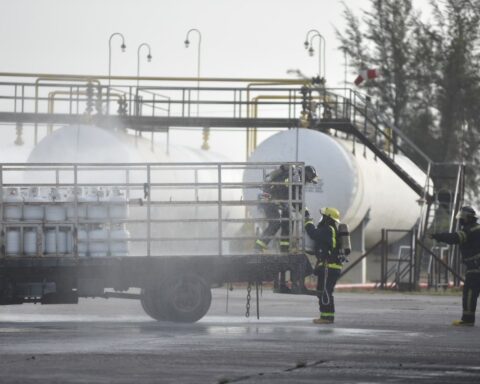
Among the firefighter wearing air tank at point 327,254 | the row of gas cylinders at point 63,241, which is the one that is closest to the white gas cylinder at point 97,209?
the row of gas cylinders at point 63,241

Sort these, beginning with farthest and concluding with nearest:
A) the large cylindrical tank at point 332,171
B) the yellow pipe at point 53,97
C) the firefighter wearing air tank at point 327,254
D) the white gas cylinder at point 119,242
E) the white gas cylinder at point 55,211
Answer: the yellow pipe at point 53,97
the large cylindrical tank at point 332,171
the firefighter wearing air tank at point 327,254
the white gas cylinder at point 119,242
the white gas cylinder at point 55,211

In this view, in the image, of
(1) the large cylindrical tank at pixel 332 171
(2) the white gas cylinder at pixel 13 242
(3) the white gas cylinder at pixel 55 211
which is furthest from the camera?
(1) the large cylindrical tank at pixel 332 171

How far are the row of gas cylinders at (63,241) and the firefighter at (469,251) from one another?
4441mm

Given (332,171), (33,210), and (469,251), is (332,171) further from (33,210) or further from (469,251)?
(33,210)

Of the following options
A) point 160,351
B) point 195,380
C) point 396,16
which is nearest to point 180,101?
point 396,16

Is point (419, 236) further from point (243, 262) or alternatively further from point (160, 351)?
point (160, 351)

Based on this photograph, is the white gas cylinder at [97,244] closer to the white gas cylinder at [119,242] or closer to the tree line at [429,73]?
the white gas cylinder at [119,242]

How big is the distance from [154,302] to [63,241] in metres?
1.55

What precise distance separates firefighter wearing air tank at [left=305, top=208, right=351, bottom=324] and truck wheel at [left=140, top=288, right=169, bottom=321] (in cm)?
215

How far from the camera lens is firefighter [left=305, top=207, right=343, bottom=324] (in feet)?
68.7

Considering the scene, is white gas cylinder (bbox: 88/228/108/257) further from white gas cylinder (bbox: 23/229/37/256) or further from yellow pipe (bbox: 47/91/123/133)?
yellow pipe (bbox: 47/91/123/133)

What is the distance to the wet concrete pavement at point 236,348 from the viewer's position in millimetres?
13180

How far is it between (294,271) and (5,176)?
56.4 feet

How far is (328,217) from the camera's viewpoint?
21.3 metres
